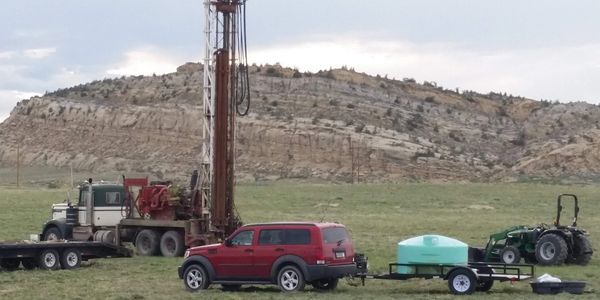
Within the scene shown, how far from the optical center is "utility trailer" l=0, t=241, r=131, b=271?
92.7 feet

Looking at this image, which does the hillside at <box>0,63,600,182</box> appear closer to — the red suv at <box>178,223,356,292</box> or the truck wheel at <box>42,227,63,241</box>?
the truck wheel at <box>42,227,63,241</box>

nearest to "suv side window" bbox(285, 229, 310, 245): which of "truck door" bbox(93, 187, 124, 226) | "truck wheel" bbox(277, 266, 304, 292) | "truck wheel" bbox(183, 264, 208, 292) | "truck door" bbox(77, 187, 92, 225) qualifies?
"truck wheel" bbox(277, 266, 304, 292)

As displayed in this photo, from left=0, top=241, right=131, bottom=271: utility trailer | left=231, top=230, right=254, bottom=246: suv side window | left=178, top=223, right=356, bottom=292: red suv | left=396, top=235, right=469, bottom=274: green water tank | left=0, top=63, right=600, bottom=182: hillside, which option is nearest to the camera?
left=178, top=223, right=356, bottom=292: red suv

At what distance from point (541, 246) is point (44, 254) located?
13.2 metres

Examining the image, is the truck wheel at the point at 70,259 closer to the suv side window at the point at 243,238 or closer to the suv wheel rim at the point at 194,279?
the suv wheel rim at the point at 194,279

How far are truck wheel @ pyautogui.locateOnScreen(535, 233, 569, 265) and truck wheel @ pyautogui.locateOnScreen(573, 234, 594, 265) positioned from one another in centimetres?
42

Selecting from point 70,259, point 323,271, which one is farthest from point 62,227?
point 323,271

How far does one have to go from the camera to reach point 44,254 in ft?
95.2

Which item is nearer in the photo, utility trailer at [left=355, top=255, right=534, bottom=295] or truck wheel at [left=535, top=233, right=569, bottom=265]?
utility trailer at [left=355, top=255, right=534, bottom=295]

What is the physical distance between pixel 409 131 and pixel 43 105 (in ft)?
125

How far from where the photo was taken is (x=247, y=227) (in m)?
24.0

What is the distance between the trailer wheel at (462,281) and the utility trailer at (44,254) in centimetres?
1135

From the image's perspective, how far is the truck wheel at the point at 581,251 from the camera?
2989cm

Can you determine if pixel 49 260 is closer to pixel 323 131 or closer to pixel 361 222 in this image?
pixel 361 222
